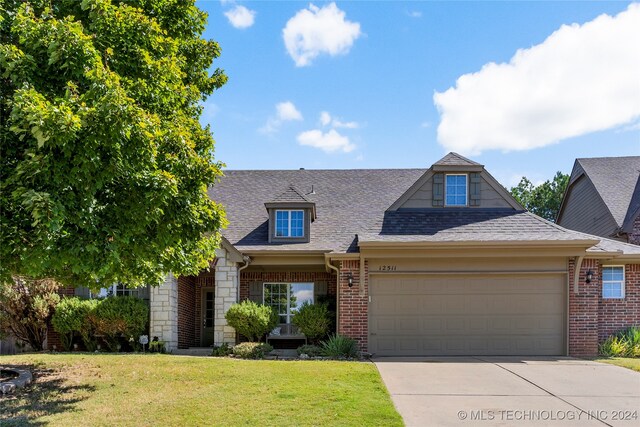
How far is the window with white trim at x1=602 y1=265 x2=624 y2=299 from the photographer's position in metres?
15.4

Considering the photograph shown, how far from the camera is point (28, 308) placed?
572 inches

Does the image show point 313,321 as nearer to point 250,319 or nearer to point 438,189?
point 250,319

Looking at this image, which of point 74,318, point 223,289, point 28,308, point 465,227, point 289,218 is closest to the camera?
point 74,318

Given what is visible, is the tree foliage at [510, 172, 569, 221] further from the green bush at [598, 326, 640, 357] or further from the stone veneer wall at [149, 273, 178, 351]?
the stone veneer wall at [149, 273, 178, 351]

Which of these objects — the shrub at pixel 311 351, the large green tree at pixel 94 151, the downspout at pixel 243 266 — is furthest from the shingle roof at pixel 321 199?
the large green tree at pixel 94 151

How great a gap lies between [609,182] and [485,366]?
13.4m

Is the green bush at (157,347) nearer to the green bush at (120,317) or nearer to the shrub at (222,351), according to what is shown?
the green bush at (120,317)

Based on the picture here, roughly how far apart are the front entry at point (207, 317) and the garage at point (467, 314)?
5699 millimetres

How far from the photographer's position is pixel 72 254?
21.6 feet

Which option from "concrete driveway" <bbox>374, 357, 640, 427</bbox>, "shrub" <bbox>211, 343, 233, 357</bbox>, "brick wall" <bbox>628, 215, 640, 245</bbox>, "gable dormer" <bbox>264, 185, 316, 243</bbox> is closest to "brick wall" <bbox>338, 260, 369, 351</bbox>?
"concrete driveway" <bbox>374, 357, 640, 427</bbox>

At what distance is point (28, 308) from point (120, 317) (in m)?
2.63

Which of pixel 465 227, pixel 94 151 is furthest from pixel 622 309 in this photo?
pixel 94 151

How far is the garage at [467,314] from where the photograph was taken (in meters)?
14.0

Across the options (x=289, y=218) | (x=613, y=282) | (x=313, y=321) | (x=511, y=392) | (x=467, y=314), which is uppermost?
(x=289, y=218)
